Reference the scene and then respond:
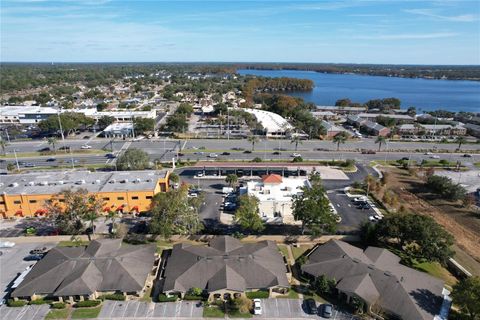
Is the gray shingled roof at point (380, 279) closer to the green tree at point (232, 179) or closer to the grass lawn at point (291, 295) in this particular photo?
the grass lawn at point (291, 295)

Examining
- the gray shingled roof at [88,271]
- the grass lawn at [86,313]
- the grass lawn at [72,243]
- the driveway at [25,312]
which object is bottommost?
the grass lawn at [72,243]

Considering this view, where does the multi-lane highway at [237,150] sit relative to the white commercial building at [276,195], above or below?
below

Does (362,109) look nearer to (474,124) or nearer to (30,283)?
(474,124)

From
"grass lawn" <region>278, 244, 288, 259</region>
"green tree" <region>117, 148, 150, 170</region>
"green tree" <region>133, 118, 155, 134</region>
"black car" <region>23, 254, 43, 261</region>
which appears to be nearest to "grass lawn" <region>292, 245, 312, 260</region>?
"grass lawn" <region>278, 244, 288, 259</region>

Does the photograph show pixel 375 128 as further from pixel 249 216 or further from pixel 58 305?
pixel 58 305

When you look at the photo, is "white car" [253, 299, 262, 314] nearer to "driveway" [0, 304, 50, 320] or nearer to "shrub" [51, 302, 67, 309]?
"shrub" [51, 302, 67, 309]

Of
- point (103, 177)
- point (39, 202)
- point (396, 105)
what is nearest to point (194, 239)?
point (103, 177)

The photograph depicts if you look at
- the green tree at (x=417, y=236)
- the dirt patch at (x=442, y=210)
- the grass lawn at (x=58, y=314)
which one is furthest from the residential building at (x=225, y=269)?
the dirt patch at (x=442, y=210)
